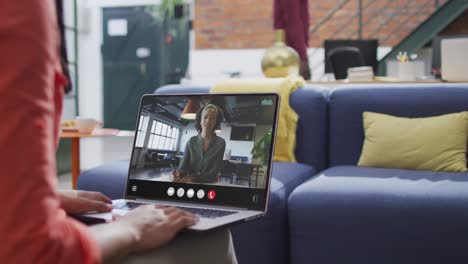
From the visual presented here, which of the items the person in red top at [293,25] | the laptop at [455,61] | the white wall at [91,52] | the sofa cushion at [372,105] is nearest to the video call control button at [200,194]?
the sofa cushion at [372,105]

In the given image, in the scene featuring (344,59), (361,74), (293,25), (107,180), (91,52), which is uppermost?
(91,52)

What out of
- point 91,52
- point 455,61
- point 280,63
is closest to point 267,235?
point 280,63

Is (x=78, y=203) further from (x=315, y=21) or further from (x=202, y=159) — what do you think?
(x=315, y=21)

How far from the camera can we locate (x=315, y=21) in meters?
7.18

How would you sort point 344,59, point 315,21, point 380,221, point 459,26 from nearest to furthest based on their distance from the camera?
point 380,221 < point 344,59 < point 459,26 < point 315,21

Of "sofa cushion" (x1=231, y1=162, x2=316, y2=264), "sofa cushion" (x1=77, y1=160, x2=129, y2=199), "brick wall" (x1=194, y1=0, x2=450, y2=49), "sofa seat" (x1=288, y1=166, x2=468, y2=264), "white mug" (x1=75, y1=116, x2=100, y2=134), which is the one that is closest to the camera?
"sofa seat" (x1=288, y1=166, x2=468, y2=264)

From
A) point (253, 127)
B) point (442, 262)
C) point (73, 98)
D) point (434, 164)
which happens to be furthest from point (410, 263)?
point (73, 98)

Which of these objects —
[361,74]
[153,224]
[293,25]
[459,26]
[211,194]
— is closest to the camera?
[153,224]

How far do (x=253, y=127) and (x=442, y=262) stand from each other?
3.15ft

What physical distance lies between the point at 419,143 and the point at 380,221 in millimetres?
680

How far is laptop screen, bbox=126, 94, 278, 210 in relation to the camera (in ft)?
4.17

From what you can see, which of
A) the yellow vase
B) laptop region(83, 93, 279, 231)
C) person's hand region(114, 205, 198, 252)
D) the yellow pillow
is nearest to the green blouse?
laptop region(83, 93, 279, 231)

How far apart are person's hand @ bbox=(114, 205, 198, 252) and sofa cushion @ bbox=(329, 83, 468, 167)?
2.01 m

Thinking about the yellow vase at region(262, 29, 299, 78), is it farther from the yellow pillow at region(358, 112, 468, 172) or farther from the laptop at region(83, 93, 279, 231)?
the laptop at region(83, 93, 279, 231)
